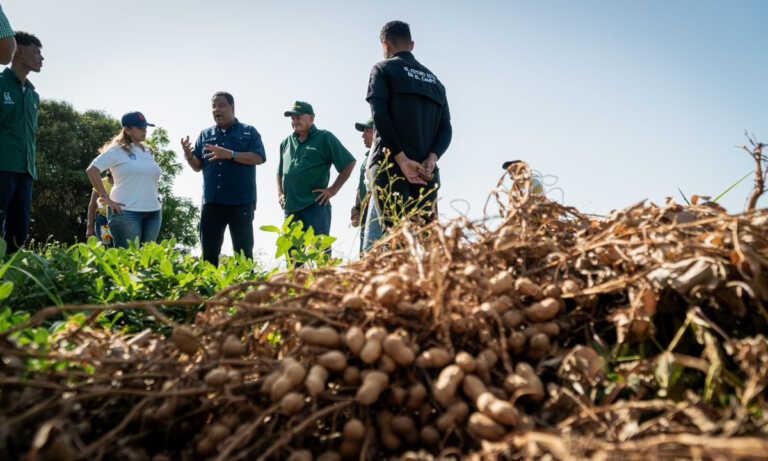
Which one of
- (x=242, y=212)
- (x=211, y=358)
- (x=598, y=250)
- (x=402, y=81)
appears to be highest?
(x=402, y=81)

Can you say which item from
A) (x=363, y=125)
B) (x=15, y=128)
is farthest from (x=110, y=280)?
(x=363, y=125)

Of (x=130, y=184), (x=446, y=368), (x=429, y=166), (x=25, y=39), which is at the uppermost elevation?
(x=25, y=39)

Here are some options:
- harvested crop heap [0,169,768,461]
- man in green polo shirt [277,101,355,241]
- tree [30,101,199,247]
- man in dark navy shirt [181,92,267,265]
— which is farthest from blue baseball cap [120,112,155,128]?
tree [30,101,199,247]

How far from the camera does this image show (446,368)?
1.03m

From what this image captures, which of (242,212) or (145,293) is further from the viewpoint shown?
(242,212)

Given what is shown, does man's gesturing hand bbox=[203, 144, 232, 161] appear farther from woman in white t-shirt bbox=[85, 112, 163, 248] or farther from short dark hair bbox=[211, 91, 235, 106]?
woman in white t-shirt bbox=[85, 112, 163, 248]

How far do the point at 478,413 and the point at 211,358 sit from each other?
64 centimetres

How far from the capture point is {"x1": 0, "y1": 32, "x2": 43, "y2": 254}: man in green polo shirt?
3.98 m

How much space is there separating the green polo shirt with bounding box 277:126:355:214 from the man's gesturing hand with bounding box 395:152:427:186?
6.27ft

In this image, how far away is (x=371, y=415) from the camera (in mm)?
1062

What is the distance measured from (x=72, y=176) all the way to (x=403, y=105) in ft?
77.2

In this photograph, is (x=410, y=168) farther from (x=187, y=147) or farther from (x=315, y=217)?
(x=187, y=147)

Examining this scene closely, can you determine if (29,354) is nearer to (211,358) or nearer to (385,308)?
(211,358)

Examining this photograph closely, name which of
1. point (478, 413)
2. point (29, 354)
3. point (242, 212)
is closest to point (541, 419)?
point (478, 413)
